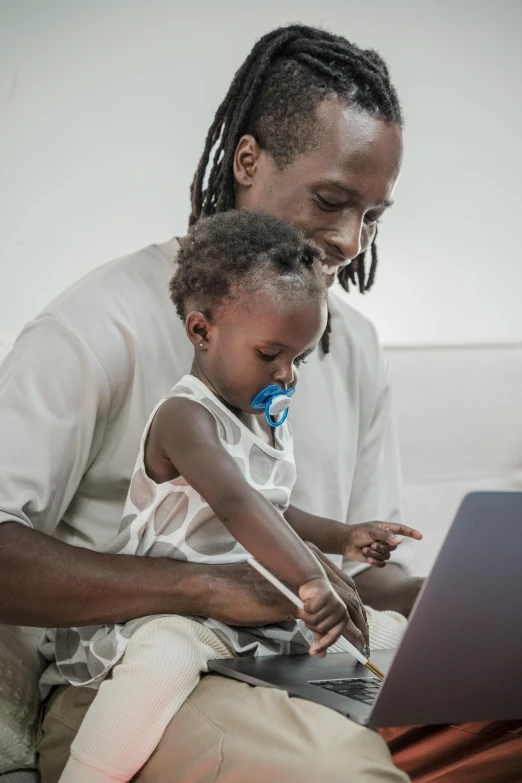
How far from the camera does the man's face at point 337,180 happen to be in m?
1.24

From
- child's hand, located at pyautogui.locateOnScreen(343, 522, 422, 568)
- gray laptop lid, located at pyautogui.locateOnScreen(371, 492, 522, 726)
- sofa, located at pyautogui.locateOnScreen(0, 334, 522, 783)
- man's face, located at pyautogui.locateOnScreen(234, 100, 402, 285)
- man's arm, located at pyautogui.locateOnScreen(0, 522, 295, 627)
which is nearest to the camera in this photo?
gray laptop lid, located at pyautogui.locateOnScreen(371, 492, 522, 726)

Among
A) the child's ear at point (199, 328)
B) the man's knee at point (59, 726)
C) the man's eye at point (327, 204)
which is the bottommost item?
the man's knee at point (59, 726)

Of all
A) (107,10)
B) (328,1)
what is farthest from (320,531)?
(328,1)

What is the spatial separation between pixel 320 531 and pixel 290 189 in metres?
0.43

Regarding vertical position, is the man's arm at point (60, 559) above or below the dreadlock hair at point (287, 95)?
below

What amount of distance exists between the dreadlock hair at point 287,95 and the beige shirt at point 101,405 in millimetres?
146

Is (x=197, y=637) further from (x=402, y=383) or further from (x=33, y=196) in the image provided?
(x=33, y=196)

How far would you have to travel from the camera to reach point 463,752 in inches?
36.6

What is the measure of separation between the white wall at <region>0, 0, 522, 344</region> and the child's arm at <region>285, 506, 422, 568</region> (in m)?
0.82

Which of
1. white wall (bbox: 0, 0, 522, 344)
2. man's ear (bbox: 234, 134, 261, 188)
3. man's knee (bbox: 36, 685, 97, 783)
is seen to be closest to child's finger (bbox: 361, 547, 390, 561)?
man's knee (bbox: 36, 685, 97, 783)

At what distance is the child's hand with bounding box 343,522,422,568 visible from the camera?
1.12 m

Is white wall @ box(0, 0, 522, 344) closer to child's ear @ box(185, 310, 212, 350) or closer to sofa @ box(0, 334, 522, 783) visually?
sofa @ box(0, 334, 522, 783)

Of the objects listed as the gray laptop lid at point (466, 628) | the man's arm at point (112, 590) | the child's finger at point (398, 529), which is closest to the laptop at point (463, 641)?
the gray laptop lid at point (466, 628)

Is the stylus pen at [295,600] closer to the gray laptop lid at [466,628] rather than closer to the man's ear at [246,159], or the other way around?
the gray laptop lid at [466,628]
